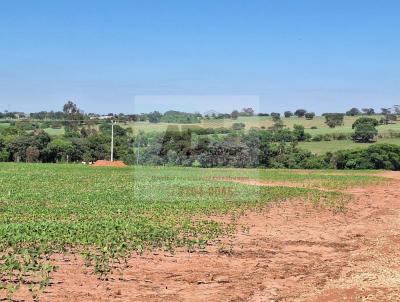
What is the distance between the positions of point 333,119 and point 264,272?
106278 millimetres

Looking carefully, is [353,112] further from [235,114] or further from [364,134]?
[235,114]

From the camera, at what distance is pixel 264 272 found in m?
10.1

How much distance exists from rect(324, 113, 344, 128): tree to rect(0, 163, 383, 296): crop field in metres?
83.2

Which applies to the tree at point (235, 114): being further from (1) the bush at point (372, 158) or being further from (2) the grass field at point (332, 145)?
(2) the grass field at point (332, 145)

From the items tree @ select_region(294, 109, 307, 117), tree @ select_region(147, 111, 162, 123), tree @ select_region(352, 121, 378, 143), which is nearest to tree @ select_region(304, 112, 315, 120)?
tree @ select_region(294, 109, 307, 117)

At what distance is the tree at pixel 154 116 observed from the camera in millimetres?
31386

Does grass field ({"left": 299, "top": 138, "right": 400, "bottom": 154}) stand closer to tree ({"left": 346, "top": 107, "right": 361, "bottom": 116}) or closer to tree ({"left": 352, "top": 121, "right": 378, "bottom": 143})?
tree ({"left": 352, "top": 121, "right": 378, "bottom": 143})

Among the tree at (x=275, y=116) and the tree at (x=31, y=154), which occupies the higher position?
the tree at (x=275, y=116)

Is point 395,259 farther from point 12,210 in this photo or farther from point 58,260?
point 12,210

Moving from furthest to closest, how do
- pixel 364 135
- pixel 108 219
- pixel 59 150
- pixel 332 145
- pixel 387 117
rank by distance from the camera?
pixel 387 117
pixel 364 135
pixel 332 145
pixel 59 150
pixel 108 219

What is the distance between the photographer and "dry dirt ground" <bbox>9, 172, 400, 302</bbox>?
834 cm

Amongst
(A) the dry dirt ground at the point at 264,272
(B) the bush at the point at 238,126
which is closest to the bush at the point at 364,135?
(B) the bush at the point at 238,126

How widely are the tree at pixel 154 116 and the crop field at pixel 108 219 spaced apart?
183 inches

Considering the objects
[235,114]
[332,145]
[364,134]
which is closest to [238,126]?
[235,114]
